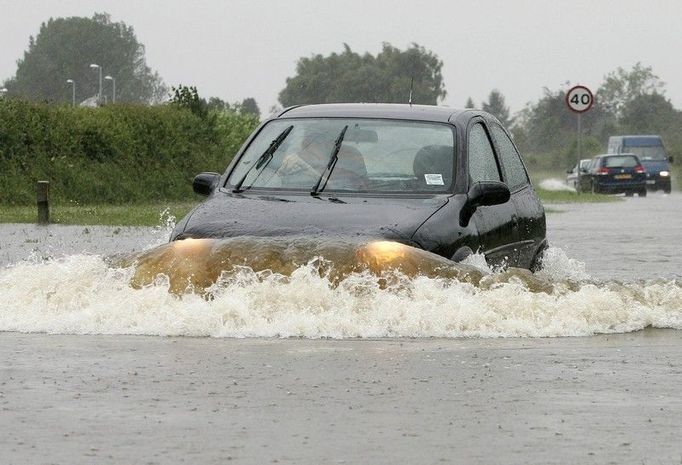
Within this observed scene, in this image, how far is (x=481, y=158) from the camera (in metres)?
13.3

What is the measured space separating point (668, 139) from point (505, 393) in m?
129

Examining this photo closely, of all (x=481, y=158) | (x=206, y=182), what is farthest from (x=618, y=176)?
(x=206, y=182)

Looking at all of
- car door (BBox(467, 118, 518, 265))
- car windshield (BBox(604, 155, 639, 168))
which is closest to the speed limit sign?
car windshield (BBox(604, 155, 639, 168))

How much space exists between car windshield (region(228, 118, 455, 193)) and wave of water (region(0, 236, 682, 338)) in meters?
0.80

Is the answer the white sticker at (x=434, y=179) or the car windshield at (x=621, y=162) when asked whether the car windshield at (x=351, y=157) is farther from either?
the car windshield at (x=621, y=162)

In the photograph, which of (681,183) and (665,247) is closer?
(665,247)

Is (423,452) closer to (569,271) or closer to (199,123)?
(569,271)

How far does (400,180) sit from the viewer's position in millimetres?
12453

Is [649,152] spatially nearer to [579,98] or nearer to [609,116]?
[579,98]

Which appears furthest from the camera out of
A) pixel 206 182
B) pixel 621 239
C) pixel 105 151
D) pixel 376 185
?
pixel 105 151

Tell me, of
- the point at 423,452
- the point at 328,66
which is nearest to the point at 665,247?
the point at 423,452

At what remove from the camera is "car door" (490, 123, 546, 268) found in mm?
13539

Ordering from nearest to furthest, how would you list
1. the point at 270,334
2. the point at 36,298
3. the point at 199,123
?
the point at 270,334 → the point at 36,298 → the point at 199,123

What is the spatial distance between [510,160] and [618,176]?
4791 centimetres
